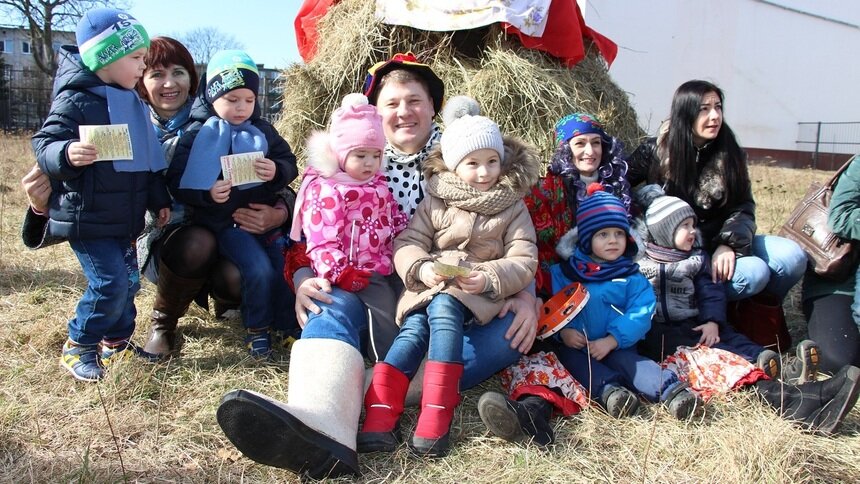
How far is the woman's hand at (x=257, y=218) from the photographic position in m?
2.84

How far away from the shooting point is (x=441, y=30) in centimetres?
391

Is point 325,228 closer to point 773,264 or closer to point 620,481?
point 620,481

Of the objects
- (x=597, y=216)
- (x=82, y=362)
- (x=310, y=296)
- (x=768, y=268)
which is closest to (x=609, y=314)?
(x=597, y=216)

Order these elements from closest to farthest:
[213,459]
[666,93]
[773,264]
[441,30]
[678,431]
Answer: [213,459] < [678,431] < [773,264] < [441,30] < [666,93]

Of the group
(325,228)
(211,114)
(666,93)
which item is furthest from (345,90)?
(666,93)

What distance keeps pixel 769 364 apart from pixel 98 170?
271 cm

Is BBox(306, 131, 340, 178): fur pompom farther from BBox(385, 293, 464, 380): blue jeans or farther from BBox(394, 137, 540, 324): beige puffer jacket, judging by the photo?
BBox(385, 293, 464, 380): blue jeans

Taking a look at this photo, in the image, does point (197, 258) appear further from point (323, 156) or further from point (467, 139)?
point (467, 139)

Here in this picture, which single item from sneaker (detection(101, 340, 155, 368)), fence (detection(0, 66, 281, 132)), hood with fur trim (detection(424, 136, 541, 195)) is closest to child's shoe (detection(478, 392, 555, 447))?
hood with fur trim (detection(424, 136, 541, 195))

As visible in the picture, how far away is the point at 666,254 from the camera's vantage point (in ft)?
9.31

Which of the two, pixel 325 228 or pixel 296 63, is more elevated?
pixel 296 63

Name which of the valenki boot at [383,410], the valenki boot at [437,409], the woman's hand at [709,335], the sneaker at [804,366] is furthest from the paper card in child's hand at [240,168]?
the sneaker at [804,366]

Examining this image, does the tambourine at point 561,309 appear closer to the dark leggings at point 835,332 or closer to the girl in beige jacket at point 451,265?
the girl in beige jacket at point 451,265

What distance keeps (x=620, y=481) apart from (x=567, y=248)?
1.13m
